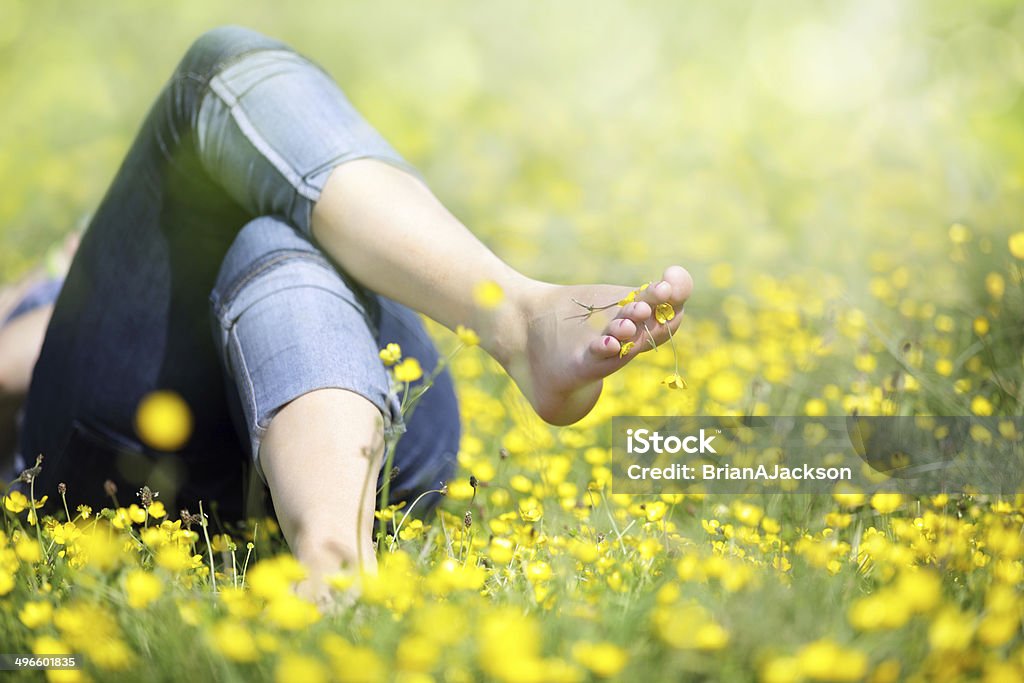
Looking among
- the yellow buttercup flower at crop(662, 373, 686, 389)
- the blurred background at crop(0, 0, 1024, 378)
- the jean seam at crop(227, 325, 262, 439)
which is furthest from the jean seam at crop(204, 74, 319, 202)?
the blurred background at crop(0, 0, 1024, 378)

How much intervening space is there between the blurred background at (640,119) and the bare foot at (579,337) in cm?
119

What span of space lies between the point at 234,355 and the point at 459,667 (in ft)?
1.55

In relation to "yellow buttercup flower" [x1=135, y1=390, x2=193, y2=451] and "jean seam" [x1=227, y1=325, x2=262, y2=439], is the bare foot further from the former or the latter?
"yellow buttercup flower" [x1=135, y1=390, x2=193, y2=451]

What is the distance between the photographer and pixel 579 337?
1.00 meters

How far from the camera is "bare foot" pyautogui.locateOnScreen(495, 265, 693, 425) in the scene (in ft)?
3.19

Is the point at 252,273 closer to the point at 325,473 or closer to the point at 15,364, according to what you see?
the point at 325,473

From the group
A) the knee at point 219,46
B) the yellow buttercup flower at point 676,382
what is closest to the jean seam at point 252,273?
the knee at point 219,46

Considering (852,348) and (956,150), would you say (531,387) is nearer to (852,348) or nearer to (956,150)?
(852,348)

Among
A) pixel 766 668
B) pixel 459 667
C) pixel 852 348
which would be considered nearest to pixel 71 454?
pixel 459 667

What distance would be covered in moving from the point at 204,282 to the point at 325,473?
1.48 ft

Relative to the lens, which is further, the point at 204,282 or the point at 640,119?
the point at 640,119

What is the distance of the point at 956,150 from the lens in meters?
3.48

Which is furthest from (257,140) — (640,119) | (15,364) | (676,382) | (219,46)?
(640,119)

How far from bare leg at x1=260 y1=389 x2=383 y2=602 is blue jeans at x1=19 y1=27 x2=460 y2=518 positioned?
0.12 metres
